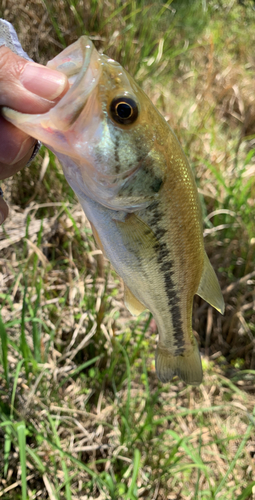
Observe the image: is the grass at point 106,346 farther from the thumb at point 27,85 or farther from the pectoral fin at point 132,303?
the thumb at point 27,85

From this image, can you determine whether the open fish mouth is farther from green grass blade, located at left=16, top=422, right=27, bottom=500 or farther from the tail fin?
green grass blade, located at left=16, top=422, right=27, bottom=500

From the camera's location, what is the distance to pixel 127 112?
934 millimetres

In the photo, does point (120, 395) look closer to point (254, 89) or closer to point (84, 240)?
point (84, 240)

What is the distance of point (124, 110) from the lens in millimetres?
929

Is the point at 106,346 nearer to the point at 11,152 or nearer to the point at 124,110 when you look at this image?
the point at 11,152

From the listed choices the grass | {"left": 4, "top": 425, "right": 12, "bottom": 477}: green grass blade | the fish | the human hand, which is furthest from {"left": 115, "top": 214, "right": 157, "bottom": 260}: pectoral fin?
{"left": 4, "top": 425, "right": 12, "bottom": 477}: green grass blade

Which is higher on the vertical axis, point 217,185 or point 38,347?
point 217,185

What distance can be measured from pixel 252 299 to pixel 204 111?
2.29 m

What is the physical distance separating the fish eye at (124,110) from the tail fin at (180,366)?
3.17 ft

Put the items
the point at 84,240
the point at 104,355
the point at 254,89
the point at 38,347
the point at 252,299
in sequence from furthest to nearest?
the point at 254,89 < the point at 252,299 < the point at 84,240 < the point at 104,355 < the point at 38,347

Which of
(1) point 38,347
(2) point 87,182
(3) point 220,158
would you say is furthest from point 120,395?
(3) point 220,158

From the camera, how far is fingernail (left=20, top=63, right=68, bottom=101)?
0.84 metres

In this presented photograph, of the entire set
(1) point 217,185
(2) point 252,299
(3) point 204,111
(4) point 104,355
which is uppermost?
(3) point 204,111

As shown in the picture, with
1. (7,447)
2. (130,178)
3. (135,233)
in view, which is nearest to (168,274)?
(135,233)
